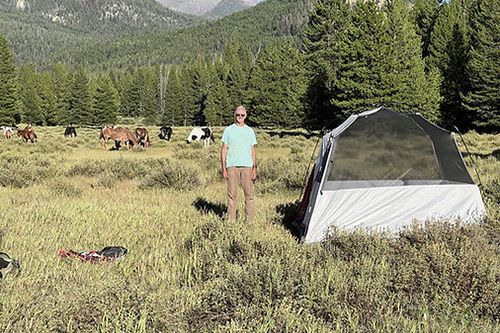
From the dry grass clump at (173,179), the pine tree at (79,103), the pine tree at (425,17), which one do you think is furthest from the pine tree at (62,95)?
the dry grass clump at (173,179)

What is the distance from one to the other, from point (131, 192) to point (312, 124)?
2874 cm

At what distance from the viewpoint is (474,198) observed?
24.1 ft

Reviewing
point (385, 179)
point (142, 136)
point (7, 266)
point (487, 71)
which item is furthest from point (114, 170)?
point (487, 71)

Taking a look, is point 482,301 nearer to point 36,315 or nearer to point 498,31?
point 36,315

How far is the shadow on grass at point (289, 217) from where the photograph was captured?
727cm

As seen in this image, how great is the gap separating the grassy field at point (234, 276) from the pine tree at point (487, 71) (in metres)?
27.3

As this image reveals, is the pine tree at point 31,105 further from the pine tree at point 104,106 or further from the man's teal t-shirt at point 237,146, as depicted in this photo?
the man's teal t-shirt at point 237,146

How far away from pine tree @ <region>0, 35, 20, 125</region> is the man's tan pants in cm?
4674

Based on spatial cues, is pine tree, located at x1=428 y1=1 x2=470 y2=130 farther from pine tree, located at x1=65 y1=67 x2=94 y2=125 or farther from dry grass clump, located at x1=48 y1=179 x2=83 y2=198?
pine tree, located at x1=65 y1=67 x2=94 y2=125

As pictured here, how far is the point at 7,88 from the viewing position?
48.3 m

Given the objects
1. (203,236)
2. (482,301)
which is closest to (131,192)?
(203,236)

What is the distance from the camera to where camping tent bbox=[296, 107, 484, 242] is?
6.96 metres

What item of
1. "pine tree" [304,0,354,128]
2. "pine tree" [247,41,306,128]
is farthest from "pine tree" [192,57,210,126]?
"pine tree" [304,0,354,128]

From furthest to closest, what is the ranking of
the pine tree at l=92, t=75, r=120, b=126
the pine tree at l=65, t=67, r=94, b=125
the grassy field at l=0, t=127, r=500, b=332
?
the pine tree at l=92, t=75, r=120, b=126 < the pine tree at l=65, t=67, r=94, b=125 < the grassy field at l=0, t=127, r=500, b=332
